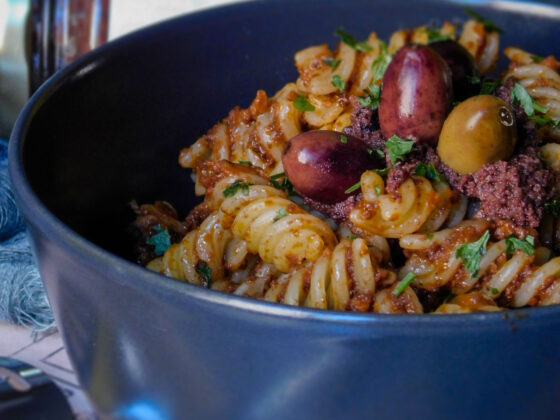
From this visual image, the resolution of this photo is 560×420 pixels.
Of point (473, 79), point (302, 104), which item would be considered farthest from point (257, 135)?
point (473, 79)

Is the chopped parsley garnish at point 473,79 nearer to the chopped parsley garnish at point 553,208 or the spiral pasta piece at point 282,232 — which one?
the chopped parsley garnish at point 553,208

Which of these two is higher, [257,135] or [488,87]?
[488,87]

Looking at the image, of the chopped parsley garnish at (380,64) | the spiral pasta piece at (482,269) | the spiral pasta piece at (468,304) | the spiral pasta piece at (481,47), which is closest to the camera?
the spiral pasta piece at (468,304)

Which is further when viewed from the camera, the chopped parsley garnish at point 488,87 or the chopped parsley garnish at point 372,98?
the chopped parsley garnish at point 488,87

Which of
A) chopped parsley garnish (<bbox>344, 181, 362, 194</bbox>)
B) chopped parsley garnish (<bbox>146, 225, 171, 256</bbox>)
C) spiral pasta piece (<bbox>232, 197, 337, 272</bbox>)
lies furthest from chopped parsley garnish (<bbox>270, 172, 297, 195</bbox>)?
chopped parsley garnish (<bbox>146, 225, 171, 256</bbox>)

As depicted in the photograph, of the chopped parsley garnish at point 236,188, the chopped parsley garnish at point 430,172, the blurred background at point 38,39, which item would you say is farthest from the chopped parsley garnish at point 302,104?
the blurred background at point 38,39

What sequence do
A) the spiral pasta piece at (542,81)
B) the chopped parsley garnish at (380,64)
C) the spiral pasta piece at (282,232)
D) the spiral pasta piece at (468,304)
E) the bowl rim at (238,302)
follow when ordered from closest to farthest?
the bowl rim at (238,302)
the spiral pasta piece at (468,304)
the spiral pasta piece at (282,232)
the spiral pasta piece at (542,81)
the chopped parsley garnish at (380,64)

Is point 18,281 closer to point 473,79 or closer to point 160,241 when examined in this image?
point 160,241
